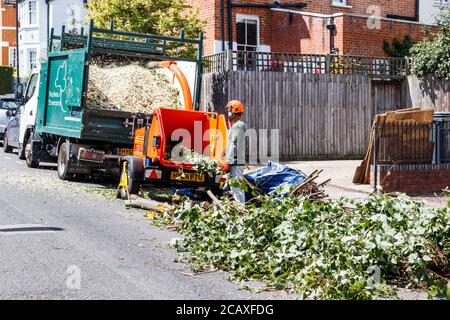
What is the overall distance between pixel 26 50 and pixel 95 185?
35820 millimetres

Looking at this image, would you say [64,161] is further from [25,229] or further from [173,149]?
[25,229]

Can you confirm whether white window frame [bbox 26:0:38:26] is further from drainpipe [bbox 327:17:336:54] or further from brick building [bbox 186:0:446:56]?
drainpipe [bbox 327:17:336:54]

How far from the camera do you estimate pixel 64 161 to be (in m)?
15.1

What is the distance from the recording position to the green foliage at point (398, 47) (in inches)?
975

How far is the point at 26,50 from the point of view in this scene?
47.9m

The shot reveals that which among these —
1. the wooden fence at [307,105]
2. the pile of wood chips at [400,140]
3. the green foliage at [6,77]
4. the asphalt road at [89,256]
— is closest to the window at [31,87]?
the wooden fence at [307,105]

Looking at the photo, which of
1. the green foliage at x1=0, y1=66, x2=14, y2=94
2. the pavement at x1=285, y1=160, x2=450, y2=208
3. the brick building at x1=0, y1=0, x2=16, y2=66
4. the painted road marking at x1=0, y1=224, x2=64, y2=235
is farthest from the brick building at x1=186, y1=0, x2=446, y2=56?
the brick building at x1=0, y1=0, x2=16, y2=66

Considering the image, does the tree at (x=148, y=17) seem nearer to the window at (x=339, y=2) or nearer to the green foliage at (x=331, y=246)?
the window at (x=339, y=2)

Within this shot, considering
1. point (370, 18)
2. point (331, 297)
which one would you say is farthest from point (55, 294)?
point (370, 18)

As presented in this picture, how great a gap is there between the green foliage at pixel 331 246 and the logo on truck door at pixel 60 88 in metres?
7.50

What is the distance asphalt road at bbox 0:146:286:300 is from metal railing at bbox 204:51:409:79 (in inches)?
309

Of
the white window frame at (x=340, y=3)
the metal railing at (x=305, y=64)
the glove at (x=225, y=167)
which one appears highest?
the white window frame at (x=340, y=3)

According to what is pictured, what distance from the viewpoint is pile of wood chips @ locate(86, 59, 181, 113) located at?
14539 mm

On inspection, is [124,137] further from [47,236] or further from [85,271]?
[85,271]
